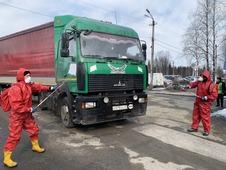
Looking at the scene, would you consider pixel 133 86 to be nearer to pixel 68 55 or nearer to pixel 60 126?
pixel 68 55

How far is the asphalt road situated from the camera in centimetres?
433

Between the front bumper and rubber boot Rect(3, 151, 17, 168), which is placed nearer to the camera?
rubber boot Rect(3, 151, 17, 168)

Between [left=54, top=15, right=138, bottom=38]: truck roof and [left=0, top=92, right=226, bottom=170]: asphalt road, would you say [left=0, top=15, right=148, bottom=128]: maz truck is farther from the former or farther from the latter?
[left=0, top=92, right=226, bottom=170]: asphalt road

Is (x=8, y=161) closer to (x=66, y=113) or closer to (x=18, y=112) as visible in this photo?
(x=18, y=112)

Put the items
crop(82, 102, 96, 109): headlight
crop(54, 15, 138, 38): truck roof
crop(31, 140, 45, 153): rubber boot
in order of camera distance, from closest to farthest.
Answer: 1. crop(31, 140, 45, 153): rubber boot
2. crop(82, 102, 96, 109): headlight
3. crop(54, 15, 138, 38): truck roof

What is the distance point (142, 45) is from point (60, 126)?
3725mm

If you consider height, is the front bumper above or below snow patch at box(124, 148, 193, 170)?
above

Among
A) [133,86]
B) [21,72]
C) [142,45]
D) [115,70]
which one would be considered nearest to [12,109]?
[21,72]

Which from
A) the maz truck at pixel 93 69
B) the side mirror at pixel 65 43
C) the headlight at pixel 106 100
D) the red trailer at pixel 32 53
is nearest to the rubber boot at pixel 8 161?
the maz truck at pixel 93 69

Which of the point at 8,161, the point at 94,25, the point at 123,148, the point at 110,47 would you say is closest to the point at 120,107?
the point at 123,148

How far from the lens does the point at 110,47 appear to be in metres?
6.56

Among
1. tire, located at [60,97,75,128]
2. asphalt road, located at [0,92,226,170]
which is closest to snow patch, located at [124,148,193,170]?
asphalt road, located at [0,92,226,170]

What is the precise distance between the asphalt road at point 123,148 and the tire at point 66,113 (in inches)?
6.8

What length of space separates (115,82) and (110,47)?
1.02 m
